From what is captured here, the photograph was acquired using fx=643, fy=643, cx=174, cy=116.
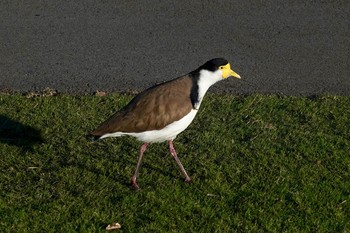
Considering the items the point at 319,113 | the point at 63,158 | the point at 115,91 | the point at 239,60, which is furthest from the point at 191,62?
the point at 63,158

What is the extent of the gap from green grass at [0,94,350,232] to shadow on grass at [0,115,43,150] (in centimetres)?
1

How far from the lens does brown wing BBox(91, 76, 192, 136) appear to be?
18.8 ft

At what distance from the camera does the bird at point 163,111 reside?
574 cm

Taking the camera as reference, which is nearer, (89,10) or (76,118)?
(76,118)

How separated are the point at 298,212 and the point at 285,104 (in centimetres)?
221

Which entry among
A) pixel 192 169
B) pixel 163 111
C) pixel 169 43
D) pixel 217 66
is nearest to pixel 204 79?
pixel 217 66

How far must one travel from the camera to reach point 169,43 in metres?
9.27

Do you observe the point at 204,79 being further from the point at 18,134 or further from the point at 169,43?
the point at 169,43

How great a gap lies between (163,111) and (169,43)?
3.66 meters

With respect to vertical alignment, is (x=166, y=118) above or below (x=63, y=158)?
above

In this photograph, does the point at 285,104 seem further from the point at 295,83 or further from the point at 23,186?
the point at 23,186

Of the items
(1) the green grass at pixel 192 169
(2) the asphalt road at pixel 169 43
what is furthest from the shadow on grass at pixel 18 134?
(2) the asphalt road at pixel 169 43

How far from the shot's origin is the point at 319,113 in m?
7.43

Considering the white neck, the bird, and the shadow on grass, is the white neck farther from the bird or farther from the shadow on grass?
the shadow on grass
